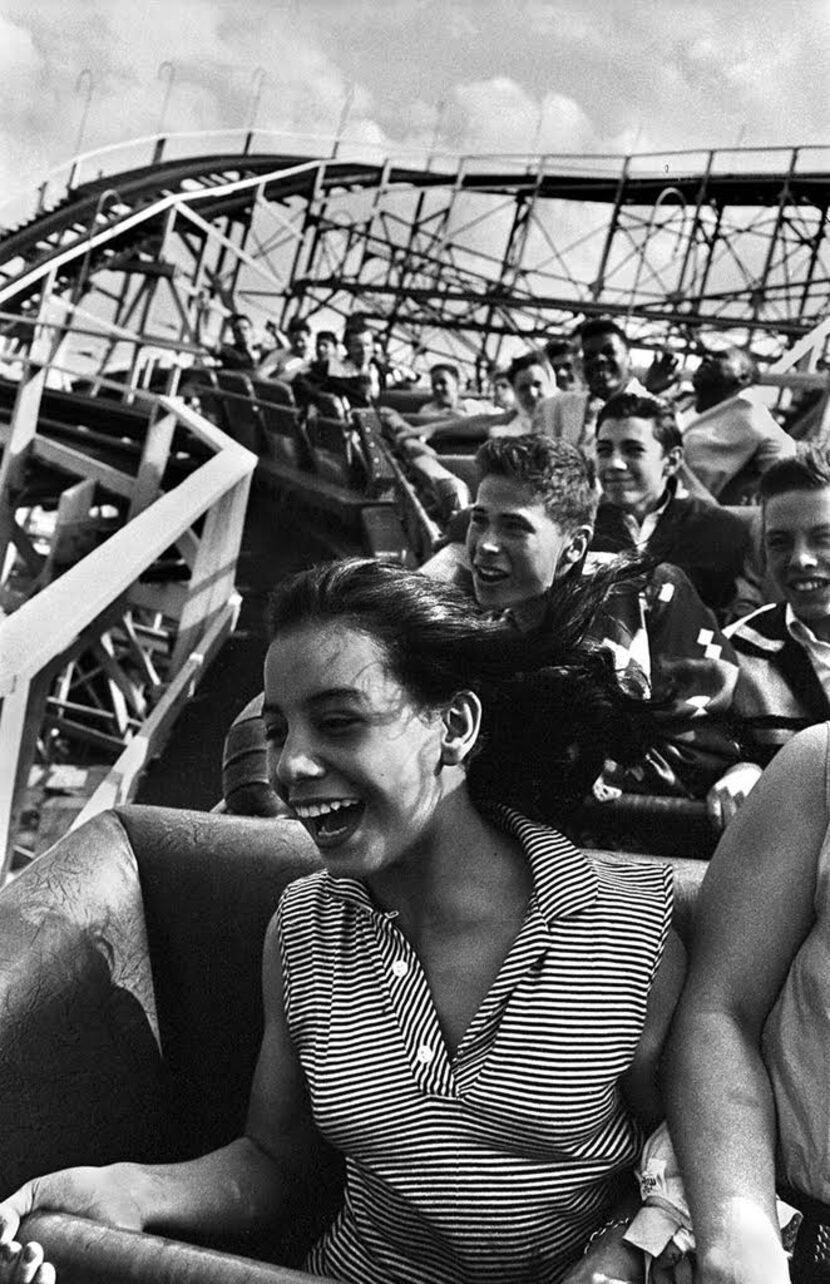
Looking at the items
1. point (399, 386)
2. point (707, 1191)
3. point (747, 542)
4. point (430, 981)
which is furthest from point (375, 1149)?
point (399, 386)

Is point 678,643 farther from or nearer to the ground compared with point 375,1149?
farther from the ground

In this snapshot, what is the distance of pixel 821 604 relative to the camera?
6.34 ft

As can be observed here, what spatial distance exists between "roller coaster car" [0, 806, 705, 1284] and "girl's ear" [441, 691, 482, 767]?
0.91 feet

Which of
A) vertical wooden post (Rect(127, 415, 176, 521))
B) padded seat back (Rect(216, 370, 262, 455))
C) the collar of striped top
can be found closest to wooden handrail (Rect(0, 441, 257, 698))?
vertical wooden post (Rect(127, 415, 176, 521))

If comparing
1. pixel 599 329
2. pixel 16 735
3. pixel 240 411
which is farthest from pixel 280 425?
pixel 16 735

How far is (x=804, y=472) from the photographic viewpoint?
1896mm

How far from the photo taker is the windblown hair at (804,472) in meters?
1.89

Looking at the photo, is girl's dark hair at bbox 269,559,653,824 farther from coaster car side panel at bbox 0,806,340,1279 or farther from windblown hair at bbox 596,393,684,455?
windblown hair at bbox 596,393,684,455

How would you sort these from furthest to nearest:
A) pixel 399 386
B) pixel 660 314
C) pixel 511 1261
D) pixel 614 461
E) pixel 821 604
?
pixel 660 314 < pixel 399 386 < pixel 614 461 < pixel 821 604 < pixel 511 1261

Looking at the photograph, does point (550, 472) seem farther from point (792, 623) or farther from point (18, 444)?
point (18, 444)

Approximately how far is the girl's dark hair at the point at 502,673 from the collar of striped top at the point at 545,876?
0.03 metres

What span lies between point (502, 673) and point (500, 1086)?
0.39 m

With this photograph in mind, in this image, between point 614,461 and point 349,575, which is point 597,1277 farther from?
point 614,461

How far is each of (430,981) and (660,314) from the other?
11.6 meters
